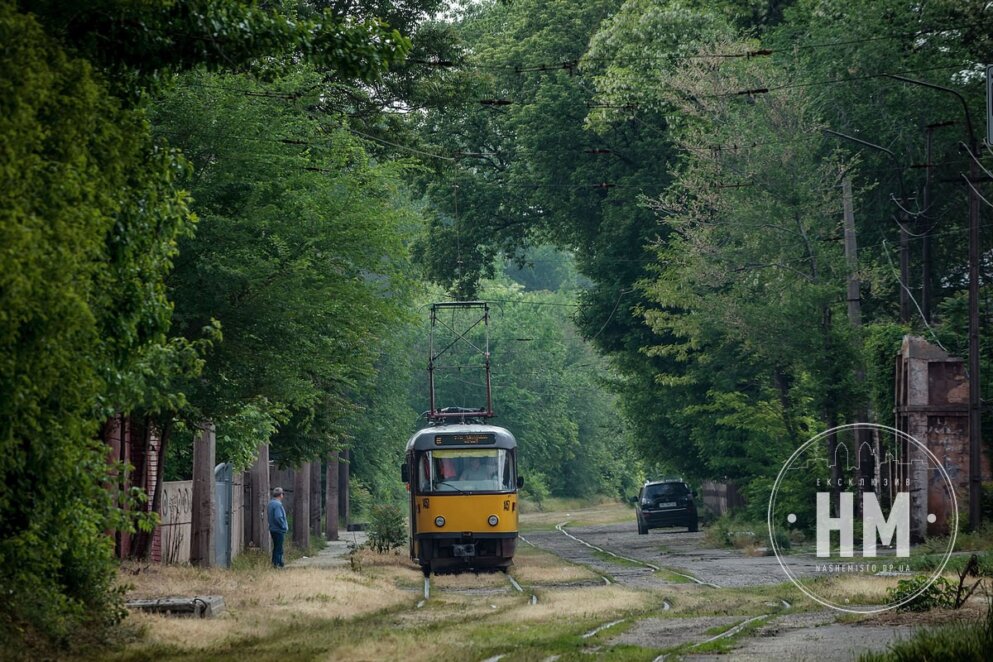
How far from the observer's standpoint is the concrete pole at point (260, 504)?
3338 cm

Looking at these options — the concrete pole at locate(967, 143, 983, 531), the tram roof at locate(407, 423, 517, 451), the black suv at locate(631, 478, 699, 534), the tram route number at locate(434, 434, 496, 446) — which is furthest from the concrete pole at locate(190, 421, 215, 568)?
the black suv at locate(631, 478, 699, 534)

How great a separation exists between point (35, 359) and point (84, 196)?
→ 1.45m

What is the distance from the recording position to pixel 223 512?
98.5 feet

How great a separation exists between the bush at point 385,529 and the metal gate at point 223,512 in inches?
212

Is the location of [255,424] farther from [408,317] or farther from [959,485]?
[959,485]

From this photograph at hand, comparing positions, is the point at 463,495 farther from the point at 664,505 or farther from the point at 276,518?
the point at 664,505

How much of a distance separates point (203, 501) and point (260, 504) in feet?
29.5

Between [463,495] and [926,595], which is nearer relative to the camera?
[926,595]

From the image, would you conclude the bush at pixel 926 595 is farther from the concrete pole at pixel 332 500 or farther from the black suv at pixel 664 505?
the black suv at pixel 664 505

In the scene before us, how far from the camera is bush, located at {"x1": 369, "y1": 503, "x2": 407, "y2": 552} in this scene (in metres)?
35.8

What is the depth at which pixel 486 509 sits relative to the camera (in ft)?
96.9

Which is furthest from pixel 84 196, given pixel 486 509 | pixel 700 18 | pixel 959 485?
pixel 700 18

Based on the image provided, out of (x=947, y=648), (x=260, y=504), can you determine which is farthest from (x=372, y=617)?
(x=260, y=504)

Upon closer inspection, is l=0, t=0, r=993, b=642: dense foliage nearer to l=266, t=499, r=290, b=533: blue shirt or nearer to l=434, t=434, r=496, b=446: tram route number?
l=266, t=499, r=290, b=533: blue shirt
